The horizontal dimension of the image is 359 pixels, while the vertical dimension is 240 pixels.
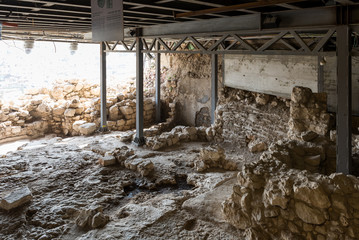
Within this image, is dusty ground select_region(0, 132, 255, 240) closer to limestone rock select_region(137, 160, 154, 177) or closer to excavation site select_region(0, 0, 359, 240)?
excavation site select_region(0, 0, 359, 240)

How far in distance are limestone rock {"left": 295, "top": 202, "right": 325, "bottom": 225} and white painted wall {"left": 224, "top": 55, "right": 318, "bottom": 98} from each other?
4.60m

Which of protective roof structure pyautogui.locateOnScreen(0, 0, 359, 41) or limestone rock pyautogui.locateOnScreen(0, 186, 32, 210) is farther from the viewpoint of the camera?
limestone rock pyautogui.locateOnScreen(0, 186, 32, 210)

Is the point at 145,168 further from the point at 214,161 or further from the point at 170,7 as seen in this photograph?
the point at 170,7

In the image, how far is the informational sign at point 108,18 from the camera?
437cm

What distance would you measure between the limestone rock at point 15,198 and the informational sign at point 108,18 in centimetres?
317

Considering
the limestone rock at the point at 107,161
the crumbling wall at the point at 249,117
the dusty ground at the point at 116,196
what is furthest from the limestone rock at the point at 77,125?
the crumbling wall at the point at 249,117

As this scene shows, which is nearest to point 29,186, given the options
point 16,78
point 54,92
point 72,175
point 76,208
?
point 72,175

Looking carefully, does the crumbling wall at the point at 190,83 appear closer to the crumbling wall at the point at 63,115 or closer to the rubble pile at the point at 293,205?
→ the crumbling wall at the point at 63,115

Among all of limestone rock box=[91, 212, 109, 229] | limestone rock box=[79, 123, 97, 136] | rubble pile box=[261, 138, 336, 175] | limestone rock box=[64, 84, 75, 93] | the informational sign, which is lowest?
limestone rock box=[91, 212, 109, 229]

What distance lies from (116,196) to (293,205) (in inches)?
128

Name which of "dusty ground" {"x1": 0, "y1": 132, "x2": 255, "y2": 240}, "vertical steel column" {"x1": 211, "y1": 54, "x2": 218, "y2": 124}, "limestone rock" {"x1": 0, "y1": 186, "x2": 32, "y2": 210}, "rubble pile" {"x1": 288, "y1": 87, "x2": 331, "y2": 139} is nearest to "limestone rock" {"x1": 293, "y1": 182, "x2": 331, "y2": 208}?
"dusty ground" {"x1": 0, "y1": 132, "x2": 255, "y2": 240}

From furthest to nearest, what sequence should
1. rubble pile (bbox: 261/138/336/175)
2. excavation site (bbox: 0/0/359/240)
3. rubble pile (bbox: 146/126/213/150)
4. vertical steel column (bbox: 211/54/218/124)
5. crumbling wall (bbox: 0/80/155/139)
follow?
crumbling wall (bbox: 0/80/155/139), vertical steel column (bbox: 211/54/218/124), rubble pile (bbox: 146/126/213/150), rubble pile (bbox: 261/138/336/175), excavation site (bbox: 0/0/359/240)

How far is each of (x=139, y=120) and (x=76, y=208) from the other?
432 cm

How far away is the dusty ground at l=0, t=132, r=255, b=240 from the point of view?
4207 millimetres
